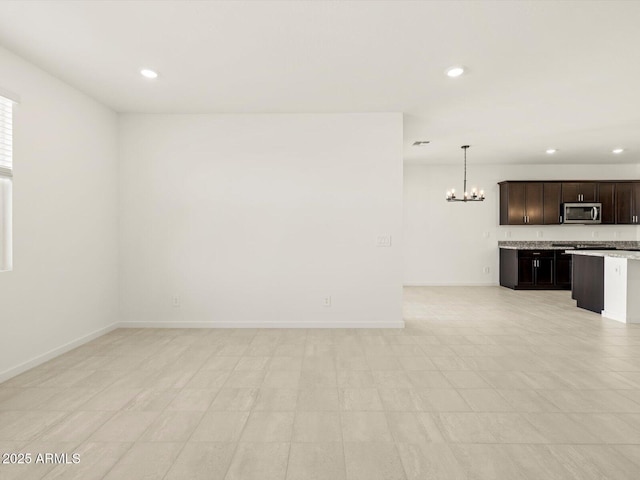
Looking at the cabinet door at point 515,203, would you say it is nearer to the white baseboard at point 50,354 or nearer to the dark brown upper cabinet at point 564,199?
the dark brown upper cabinet at point 564,199

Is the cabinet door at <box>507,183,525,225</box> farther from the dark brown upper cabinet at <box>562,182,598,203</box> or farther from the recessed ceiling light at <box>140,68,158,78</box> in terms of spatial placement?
the recessed ceiling light at <box>140,68,158,78</box>

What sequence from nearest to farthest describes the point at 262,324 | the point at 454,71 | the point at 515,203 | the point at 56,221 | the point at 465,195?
the point at 454,71 < the point at 56,221 < the point at 262,324 < the point at 465,195 < the point at 515,203

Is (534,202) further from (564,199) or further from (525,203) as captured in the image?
(564,199)

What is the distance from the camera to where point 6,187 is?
124 inches

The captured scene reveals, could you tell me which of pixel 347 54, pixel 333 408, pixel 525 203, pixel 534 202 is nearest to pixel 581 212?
pixel 534 202

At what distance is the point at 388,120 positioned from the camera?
15.5ft

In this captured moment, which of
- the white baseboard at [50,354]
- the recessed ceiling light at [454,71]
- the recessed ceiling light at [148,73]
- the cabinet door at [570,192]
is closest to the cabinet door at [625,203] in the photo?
the cabinet door at [570,192]

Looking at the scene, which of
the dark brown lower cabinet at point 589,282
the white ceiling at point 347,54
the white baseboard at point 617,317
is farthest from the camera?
the dark brown lower cabinet at point 589,282

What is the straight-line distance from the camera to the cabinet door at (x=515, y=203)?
8.12 meters

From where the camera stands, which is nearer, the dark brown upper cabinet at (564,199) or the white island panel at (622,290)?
the white island panel at (622,290)

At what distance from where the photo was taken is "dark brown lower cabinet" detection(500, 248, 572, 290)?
25.4 ft

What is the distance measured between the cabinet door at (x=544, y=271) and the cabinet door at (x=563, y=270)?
124 mm

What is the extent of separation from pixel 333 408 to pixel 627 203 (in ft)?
29.1

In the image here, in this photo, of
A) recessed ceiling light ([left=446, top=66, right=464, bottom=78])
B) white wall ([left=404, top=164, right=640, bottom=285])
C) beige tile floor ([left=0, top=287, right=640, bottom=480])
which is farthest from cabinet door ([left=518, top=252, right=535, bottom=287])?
recessed ceiling light ([left=446, top=66, right=464, bottom=78])
